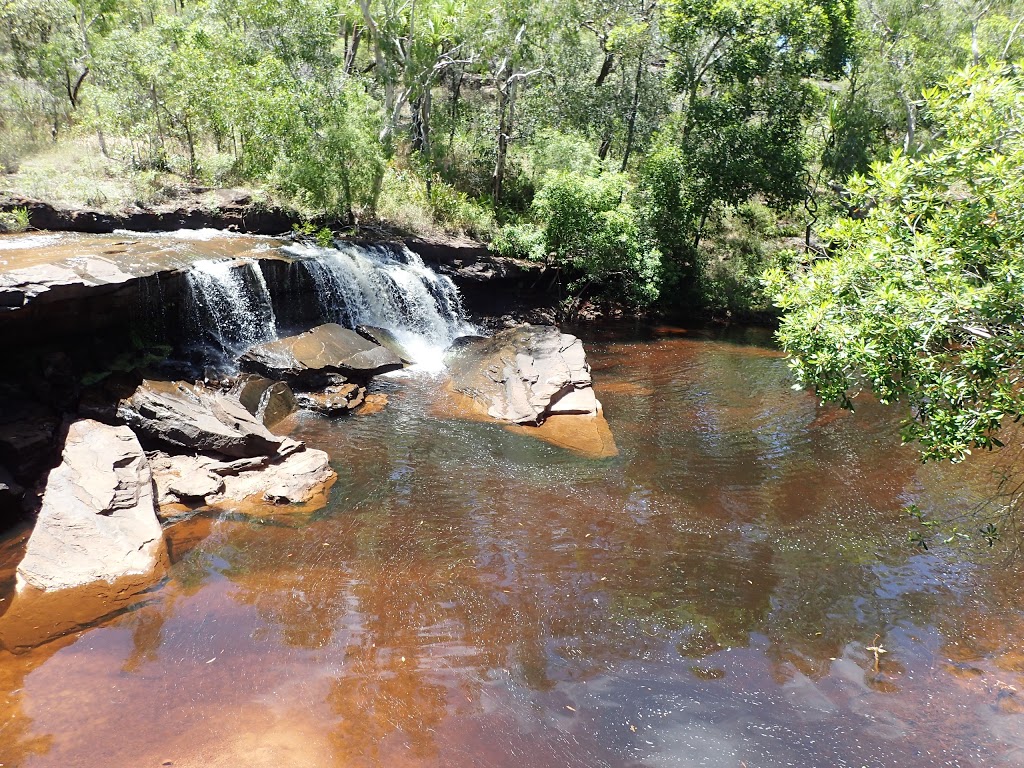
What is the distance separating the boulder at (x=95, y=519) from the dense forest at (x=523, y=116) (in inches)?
407

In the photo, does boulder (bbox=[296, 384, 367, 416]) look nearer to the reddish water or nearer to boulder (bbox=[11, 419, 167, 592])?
the reddish water

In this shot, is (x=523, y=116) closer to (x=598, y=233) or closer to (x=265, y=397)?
(x=598, y=233)

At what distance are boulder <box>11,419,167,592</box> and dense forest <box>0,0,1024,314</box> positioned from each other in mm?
10336

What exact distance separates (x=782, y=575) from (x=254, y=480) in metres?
7.30

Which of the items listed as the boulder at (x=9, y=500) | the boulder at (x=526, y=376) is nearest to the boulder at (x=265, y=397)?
the boulder at (x=526, y=376)

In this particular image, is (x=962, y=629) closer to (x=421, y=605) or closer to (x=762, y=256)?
(x=421, y=605)

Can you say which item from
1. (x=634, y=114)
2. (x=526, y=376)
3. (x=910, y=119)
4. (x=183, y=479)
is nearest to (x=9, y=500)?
(x=183, y=479)

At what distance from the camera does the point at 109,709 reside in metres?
5.22

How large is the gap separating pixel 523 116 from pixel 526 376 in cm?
1645

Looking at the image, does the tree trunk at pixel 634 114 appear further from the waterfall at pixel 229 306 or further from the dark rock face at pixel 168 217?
the waterfall at pixel 229 306

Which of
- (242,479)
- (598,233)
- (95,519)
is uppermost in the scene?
(598,233)

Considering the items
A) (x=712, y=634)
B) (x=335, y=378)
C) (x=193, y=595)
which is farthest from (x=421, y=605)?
(x=335, y=378)

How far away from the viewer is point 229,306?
14031 mm

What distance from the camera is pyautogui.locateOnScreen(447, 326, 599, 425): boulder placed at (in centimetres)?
1281
